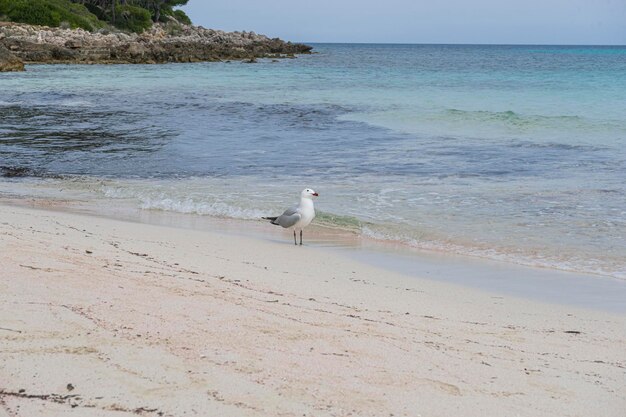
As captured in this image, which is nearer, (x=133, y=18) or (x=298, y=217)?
(x=298, y=217)

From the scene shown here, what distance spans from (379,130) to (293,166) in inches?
227

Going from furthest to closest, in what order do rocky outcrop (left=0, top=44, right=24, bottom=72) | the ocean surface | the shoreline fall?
rocky outcrop (left=0, top=44, right=24, bottom=72) < the ocean surface < the shoreline

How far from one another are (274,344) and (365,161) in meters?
9.28

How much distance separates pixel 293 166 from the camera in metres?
12.5

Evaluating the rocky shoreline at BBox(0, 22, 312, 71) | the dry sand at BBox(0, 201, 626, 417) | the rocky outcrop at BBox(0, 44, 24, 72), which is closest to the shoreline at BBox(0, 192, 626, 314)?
the dry sand at BBox(0, 201, 626, 417)

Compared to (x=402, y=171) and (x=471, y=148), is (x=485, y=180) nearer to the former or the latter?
(x=402, y=171)

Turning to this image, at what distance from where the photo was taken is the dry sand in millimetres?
3281

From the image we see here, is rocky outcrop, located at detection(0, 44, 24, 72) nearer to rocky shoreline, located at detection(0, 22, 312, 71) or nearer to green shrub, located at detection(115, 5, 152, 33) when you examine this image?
rocky shoreline, located at detection(0, 22, 312, 71)

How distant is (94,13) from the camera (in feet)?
239

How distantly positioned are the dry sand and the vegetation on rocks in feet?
196

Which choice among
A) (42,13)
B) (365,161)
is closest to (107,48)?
(42,13)

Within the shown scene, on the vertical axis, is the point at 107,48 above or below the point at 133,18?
below

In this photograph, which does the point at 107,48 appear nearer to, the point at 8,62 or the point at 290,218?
the point at 8,62

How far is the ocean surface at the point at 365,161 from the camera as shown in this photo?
8.25 m
